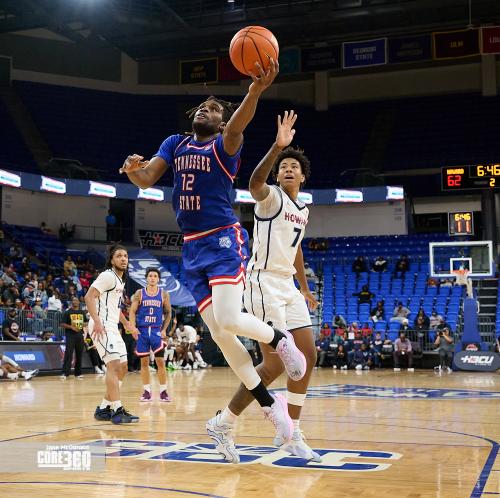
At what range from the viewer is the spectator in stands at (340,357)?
913 inches

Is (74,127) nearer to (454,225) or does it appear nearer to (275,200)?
(454,225)

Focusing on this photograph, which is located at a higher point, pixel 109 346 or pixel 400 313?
pixel 400 313

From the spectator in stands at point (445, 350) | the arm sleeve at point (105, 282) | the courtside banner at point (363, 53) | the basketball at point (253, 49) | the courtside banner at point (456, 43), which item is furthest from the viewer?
the courtside banner at point (363, 53)

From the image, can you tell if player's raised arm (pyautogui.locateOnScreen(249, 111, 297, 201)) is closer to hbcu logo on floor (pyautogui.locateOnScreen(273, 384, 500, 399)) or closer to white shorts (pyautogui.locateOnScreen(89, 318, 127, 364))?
white shorts (pyautogui.locateOnScreen(89, 318, 127, 364))

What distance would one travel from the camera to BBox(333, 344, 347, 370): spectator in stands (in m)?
23.2

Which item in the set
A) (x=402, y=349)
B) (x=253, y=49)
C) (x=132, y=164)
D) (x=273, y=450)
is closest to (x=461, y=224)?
(x=402, y=349)

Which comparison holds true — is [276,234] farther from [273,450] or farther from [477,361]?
[477,361]

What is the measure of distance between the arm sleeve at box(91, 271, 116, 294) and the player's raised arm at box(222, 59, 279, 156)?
3.97 m

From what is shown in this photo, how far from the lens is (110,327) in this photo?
8.38 meters

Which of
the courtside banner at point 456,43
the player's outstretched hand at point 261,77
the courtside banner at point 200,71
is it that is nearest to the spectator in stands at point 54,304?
the courtside banner at point 200,71

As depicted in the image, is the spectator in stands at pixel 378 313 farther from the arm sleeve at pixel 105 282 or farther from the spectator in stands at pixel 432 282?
the arm sleeve at pixel 105 282

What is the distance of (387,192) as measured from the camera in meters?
30.0

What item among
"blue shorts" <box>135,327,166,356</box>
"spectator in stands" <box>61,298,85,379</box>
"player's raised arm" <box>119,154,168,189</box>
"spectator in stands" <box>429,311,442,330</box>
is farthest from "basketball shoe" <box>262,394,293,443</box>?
"spectator in stands" <box>429,311,442,330</box>
